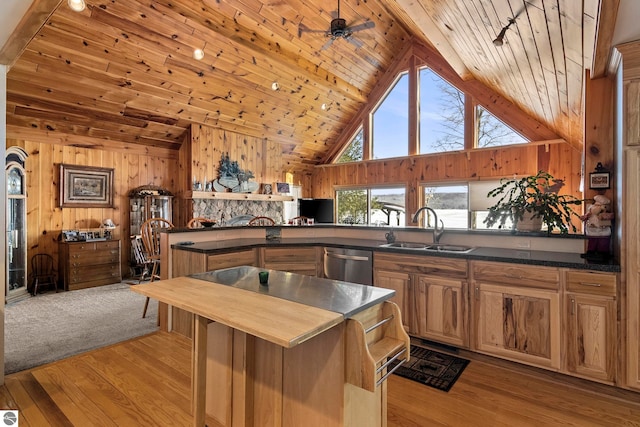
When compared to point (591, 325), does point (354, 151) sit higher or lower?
higher

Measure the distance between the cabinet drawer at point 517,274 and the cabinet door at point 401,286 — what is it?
61cm

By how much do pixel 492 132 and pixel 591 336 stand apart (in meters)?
5.09

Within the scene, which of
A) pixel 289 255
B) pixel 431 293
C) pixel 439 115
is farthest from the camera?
pixel 439 115

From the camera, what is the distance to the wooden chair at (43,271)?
5.14 metres

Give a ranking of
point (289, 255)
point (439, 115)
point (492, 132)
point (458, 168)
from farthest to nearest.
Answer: point (439, 115), point (458, 168), point (492, 132), point (289, 255)

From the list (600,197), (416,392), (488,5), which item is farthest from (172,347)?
(488,5)

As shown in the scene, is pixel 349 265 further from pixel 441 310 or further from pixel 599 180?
pixel 599 180

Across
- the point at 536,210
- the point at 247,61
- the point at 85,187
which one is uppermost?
the point at 247,61

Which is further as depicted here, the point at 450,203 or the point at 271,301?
the point at 450,203

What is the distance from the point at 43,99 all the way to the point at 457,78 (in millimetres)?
7344

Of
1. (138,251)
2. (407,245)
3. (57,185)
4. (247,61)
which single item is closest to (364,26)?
(247,61)

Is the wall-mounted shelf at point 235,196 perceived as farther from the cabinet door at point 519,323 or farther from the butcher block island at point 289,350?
the cabinet door at point 519,323

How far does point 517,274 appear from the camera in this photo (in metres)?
2.45

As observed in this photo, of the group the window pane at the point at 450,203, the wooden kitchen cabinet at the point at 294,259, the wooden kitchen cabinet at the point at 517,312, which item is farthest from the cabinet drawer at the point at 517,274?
the window pane at the point at 450,203
